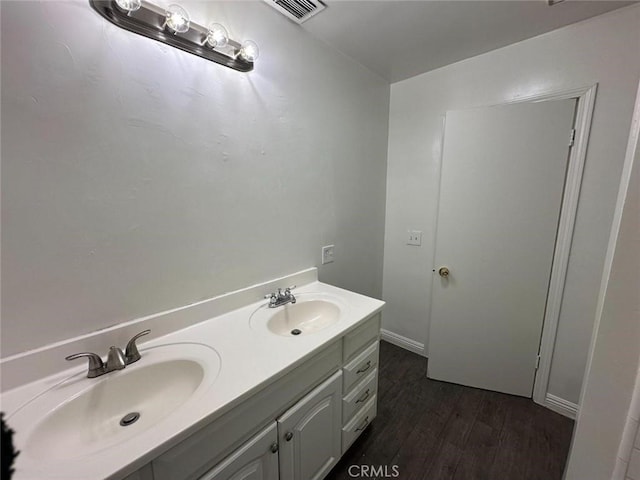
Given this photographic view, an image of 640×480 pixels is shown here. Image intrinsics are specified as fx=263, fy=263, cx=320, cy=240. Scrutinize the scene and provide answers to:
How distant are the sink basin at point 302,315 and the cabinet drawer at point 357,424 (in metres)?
0.49

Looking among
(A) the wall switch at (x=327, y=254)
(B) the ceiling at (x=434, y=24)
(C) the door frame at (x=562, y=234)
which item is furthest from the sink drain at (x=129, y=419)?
(C) the door frame at (x=562, y=234)

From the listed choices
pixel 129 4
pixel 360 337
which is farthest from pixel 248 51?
pixel 360 337

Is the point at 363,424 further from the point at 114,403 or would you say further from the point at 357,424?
the point at 114,403

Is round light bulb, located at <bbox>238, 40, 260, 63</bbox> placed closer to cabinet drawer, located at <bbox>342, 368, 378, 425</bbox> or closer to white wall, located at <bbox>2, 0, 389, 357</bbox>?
white wall, located at <bbox>2, 0, 389, 357</bbox>

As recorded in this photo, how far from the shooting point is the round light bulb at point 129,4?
34.0 inches

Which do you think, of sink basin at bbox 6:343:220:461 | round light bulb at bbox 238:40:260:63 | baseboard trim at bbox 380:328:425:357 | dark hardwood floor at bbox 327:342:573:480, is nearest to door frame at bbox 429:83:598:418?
dark hardwood floor at bbox 327:342:573:480

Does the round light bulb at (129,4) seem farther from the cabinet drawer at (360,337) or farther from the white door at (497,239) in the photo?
the white door at (497,239)

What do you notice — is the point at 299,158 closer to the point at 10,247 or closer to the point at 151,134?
the point at 151,134

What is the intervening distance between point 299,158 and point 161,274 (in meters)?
0.95

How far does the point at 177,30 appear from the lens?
97cm

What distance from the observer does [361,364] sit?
1.34 m

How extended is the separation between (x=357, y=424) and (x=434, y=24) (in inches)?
87.0

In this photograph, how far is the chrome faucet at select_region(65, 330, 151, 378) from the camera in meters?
0.85

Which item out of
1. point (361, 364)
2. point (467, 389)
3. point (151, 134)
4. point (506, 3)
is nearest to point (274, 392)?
point (361, 364)
